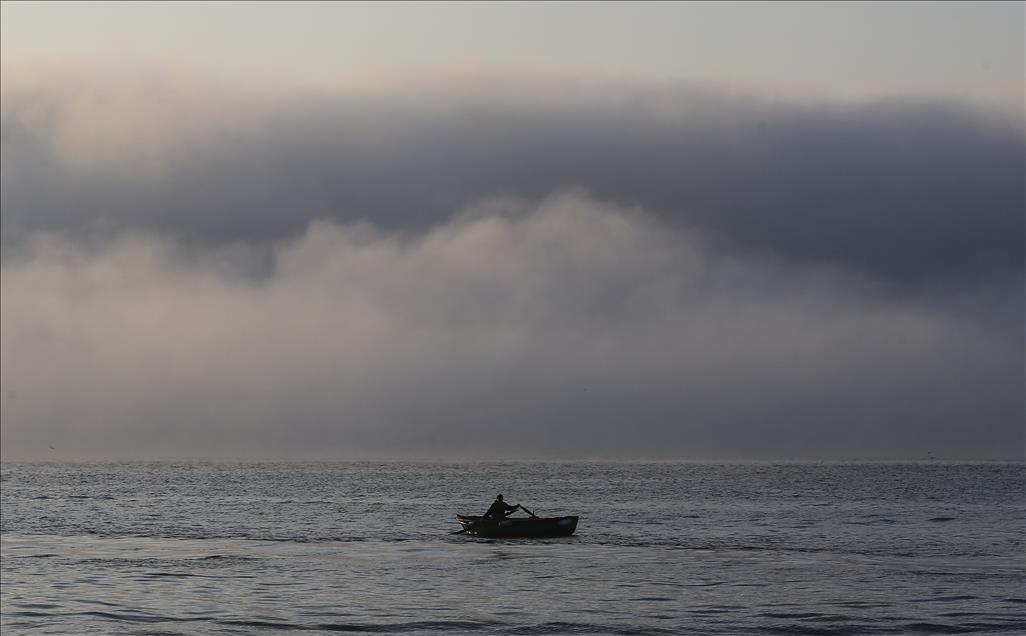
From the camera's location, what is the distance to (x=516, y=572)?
66438mm

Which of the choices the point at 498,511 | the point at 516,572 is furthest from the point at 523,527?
the point at 516,572

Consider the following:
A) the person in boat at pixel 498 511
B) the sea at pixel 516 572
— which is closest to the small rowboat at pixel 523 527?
the person in boat at pixel 498 511

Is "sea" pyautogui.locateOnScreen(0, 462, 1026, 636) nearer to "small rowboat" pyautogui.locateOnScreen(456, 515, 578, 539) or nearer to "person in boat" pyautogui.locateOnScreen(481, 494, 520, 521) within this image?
"small rowboat" pyautogui.locateOnScreen(456, 515, 578, 539)

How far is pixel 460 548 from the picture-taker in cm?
7994

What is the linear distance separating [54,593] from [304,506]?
77.2m

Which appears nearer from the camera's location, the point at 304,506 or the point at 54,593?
the point at 54,593

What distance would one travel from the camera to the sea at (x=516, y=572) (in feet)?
163

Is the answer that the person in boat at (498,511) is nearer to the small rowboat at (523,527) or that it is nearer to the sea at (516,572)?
the small rowboat at (523,527)

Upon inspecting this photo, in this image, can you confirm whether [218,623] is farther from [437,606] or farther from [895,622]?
[895,622]

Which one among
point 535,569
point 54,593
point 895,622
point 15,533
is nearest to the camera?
point 895,622

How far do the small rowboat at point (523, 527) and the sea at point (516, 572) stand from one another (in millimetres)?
933

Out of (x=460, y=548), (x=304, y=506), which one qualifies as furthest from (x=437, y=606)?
(x=304, y=506)

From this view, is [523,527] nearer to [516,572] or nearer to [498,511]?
[498,511]

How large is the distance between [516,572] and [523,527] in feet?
54.8
